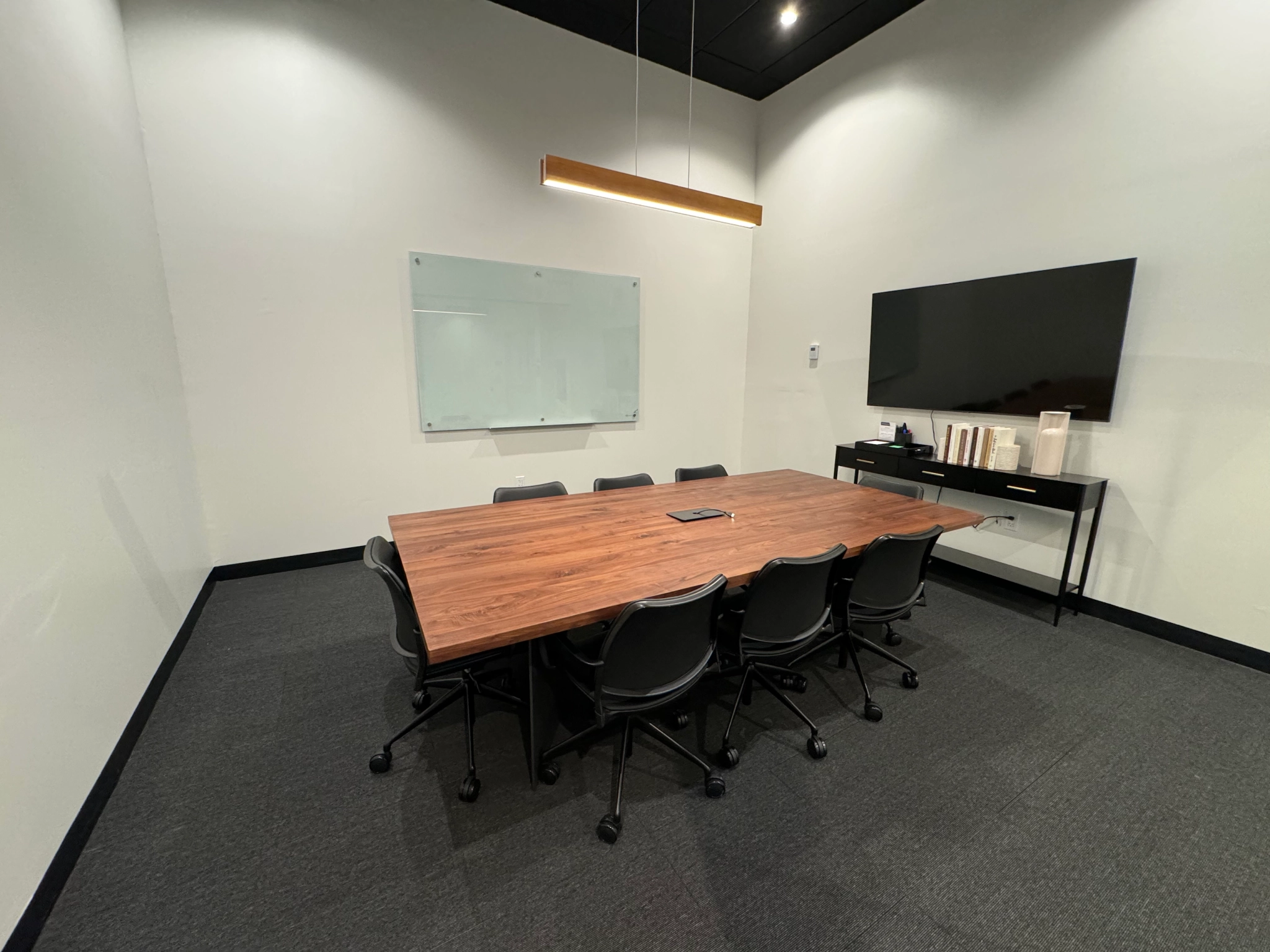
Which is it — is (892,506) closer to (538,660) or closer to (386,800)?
(538,660)

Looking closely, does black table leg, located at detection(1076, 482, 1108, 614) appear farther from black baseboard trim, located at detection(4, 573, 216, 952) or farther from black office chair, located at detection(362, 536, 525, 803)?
black baseboard trim, located at detection(4, 573, 216, 952)

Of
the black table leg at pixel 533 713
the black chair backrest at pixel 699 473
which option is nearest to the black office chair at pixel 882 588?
the black table leg at pixel 533 713

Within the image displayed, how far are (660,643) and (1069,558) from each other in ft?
9.41

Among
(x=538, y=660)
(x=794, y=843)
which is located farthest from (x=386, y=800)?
(x=794, y=843)

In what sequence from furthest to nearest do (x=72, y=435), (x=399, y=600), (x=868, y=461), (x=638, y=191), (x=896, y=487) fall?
(x=868, y=461) < (x=896, y=487) < (x=638, y=191) < (x=72, y=435) < (x=399, y=600)

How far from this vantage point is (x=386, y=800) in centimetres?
174

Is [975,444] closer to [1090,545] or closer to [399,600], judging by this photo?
[1090,545]

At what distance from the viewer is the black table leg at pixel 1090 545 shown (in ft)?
9.75

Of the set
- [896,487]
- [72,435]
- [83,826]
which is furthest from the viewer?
[896,487]

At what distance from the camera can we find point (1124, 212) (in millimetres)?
2816

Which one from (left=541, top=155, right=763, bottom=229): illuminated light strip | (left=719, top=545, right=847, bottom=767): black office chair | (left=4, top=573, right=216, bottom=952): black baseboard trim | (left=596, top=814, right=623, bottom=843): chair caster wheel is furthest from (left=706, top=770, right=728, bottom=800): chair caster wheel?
(left=541, top=155, right=763, bottom=229): illuminated light strip

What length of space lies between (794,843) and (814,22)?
5.19 metres

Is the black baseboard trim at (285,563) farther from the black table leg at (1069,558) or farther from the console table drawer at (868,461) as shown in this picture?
the black table leg at (1069,558)

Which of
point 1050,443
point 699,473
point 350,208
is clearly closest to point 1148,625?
point 1050,443
